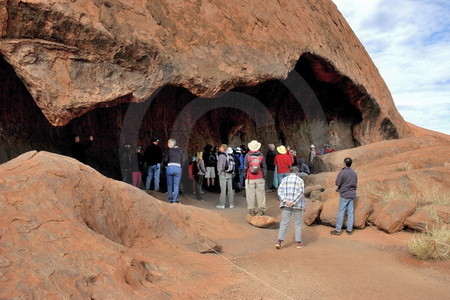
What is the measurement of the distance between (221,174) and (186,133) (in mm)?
3918

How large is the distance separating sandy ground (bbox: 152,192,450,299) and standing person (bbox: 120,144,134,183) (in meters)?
4.52

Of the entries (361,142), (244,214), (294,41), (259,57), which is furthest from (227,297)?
(361,142)

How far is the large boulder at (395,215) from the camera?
756 centimetres

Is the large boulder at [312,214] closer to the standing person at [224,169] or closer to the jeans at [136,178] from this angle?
the standing person at [224,169]

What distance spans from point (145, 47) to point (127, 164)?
3.94 meters

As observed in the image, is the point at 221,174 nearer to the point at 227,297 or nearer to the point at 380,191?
the point at 380,191

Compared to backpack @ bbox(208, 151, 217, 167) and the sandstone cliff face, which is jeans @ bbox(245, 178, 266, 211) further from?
backpack @ bbox(208, 151, 217, 167)

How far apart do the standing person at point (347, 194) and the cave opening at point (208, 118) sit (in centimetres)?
622

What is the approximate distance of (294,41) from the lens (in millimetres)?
11914

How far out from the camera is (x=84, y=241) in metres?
3.70

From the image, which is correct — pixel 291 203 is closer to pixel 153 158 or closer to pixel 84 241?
pixel 84 241

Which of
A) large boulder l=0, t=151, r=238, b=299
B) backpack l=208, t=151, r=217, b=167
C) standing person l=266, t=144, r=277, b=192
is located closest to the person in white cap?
standing person l=266, t=144, r=277, b=192

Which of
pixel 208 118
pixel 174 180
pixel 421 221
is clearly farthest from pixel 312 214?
pixel 208 118

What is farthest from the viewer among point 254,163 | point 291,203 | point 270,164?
point 270,164
